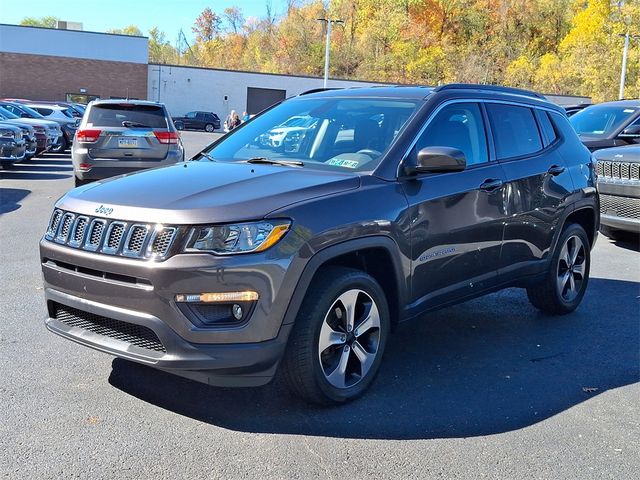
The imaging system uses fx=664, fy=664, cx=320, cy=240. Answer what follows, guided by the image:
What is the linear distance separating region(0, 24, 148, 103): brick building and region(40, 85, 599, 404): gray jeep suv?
48098 millimetres

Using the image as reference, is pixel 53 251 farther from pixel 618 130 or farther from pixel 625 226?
pixel 618 130

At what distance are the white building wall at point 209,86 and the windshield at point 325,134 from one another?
46.8m

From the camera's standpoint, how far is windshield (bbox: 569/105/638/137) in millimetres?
12273

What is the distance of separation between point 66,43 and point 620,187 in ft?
158

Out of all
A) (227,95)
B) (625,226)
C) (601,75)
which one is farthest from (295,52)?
(625,226)

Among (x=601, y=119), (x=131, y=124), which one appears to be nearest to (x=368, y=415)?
(x=131, y=124)

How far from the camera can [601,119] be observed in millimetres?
12625

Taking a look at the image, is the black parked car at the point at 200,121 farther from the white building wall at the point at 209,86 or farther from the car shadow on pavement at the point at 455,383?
the car shadow on pavement at the point at 455,383

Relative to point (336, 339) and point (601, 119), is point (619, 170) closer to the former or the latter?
point (601, 119)

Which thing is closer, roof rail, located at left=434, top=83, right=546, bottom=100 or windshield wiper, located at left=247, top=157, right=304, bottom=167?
windshield wiper, located at left=247, top=157, right=304, bottom=167

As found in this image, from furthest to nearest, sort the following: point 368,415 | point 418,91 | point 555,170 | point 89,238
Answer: point 555,170
point 418,91
point 368,415
point 89,238

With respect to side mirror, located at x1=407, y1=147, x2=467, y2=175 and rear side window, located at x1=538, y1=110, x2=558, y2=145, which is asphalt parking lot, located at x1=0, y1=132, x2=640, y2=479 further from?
rear side window, located at x1=538, y1=110, x2=558, y2=145

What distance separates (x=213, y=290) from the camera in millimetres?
3316

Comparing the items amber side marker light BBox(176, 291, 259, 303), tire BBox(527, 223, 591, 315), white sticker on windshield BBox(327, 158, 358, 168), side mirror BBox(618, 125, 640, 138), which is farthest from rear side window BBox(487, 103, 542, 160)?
side mirror BBox(618, 125, 640, 138)
